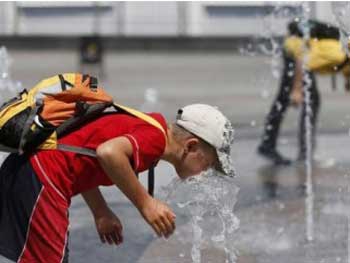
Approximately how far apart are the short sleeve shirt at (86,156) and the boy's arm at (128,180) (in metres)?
0.06

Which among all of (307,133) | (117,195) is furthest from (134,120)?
(307,133)

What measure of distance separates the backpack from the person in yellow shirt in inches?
125

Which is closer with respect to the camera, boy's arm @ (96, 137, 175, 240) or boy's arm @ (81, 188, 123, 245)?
boy's arm @ (96, 137, 175, 240)

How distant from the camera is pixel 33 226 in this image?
288 cm

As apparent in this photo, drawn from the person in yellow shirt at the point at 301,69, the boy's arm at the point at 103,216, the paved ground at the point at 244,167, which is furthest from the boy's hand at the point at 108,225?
the person in yellow shirt at the point at 301,69

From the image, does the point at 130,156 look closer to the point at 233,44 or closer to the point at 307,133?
the point at 307,133

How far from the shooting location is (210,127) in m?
2.89

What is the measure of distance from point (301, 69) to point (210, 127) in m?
4.19

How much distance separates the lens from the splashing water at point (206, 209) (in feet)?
10.8

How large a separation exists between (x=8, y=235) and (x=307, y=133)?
15.7 feet

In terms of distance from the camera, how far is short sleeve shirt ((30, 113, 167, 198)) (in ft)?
9.25

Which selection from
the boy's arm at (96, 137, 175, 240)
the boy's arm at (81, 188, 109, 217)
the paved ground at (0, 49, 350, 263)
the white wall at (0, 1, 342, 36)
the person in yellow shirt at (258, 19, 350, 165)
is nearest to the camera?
the boy's arm at (96, 137, 175, 240)

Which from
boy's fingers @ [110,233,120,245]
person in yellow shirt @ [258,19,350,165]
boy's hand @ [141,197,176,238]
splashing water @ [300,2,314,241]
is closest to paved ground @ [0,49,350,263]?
splashing water @ [300,2,314,241]

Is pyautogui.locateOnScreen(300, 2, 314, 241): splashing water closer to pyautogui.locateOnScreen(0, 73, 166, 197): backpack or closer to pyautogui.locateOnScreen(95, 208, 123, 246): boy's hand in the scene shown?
pyautogui.locateOnScreen(95, 208, 123, 246): boy's hand
